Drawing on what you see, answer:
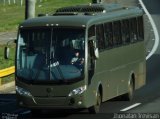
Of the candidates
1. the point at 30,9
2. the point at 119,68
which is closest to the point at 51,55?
the point at 119,68

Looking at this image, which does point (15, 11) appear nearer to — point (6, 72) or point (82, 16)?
point (6, 72)

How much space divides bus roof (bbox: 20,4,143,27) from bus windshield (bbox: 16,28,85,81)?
187mm

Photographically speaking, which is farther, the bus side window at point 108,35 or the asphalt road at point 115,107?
the bus side window at point 108,35

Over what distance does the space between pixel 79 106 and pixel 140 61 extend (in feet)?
22.5

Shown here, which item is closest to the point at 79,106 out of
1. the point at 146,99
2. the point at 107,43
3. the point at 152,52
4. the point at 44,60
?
the point at 44,60

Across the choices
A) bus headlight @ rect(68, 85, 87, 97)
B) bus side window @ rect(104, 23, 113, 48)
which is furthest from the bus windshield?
bus side window @ rect(104, 23, 113, 48)

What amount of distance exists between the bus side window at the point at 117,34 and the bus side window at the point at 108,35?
0.33m

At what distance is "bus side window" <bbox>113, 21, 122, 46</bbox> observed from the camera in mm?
23144

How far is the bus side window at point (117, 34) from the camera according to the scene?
2314 cm

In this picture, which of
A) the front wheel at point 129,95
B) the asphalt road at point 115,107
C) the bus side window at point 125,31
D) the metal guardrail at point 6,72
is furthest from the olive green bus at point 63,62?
the metal guardrail at point 6,72

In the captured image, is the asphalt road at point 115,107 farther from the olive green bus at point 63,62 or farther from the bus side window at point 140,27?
the bus side window at point 140,27

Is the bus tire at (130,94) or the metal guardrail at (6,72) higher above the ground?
the bus tire at (130,94)

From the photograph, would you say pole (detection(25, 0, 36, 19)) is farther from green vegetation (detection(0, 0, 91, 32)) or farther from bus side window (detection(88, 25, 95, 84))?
green vegetation (detection(0, 0, 91, 32))

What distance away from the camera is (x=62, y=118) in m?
20.5
